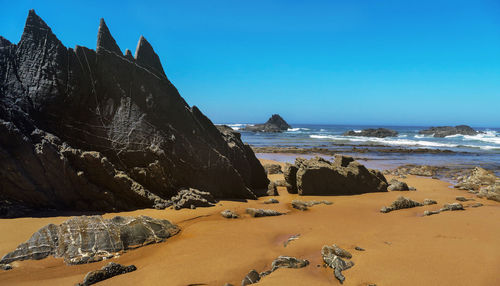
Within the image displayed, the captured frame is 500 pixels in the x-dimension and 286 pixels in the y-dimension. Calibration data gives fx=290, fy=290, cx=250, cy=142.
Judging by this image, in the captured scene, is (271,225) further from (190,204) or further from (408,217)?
(408,217)

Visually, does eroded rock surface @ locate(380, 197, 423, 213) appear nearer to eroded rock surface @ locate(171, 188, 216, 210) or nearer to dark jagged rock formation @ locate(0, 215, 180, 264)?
eroded rock surface @ locate(171, 188, 216, 210)

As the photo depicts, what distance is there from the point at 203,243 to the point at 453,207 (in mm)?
6240

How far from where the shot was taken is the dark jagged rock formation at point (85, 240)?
3.95 m

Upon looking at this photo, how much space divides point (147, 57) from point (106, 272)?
19.0 ft

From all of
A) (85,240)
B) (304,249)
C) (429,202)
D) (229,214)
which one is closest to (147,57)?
(229,214)

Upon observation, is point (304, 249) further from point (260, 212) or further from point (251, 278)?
point (260, 212)

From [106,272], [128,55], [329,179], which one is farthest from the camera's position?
[329,179]

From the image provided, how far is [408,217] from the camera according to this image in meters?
6.53

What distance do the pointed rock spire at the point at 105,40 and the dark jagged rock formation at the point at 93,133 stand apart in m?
0.02

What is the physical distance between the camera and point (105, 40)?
22.7ft

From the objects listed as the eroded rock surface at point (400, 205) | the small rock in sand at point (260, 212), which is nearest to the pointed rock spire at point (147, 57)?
the small rock in sand at point (260, 212)

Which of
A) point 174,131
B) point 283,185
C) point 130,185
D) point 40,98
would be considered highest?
point 40,98

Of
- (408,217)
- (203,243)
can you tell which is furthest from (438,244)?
(203,243)

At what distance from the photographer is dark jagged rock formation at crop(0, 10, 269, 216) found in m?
5.64
